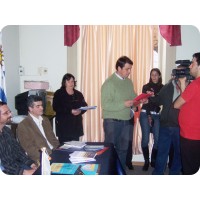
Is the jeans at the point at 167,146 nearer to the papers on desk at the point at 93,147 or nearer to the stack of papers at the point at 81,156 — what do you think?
the papers on desk at the point at 93,147

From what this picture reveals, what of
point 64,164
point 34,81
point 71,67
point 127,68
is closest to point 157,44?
point 127,68

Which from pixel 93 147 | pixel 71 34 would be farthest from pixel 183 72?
pixel 71 34

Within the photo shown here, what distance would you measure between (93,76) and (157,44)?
3.22 feet

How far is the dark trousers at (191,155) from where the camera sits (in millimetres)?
1967

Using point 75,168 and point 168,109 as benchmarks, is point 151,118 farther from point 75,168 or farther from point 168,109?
point 75,168

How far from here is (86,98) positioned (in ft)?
11.3

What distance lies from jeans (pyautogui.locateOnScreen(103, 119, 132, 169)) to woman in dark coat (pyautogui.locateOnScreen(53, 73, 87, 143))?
428 millimetres

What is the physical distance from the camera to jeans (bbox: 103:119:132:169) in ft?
8.86

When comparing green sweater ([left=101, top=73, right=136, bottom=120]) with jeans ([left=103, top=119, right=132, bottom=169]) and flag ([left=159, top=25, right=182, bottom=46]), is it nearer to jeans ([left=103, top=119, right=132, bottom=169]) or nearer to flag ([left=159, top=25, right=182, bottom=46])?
jeans ([left=103, top=119, right=132, bottom=169])

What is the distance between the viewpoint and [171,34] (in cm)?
298

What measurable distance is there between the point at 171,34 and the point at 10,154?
7.53ft

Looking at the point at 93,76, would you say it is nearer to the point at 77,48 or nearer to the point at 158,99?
the point at 77,48

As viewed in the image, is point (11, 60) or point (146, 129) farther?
point (146, 129)

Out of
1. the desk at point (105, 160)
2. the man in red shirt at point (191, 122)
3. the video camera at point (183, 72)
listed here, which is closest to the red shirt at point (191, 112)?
the man in red shirt at point (191, 122)
